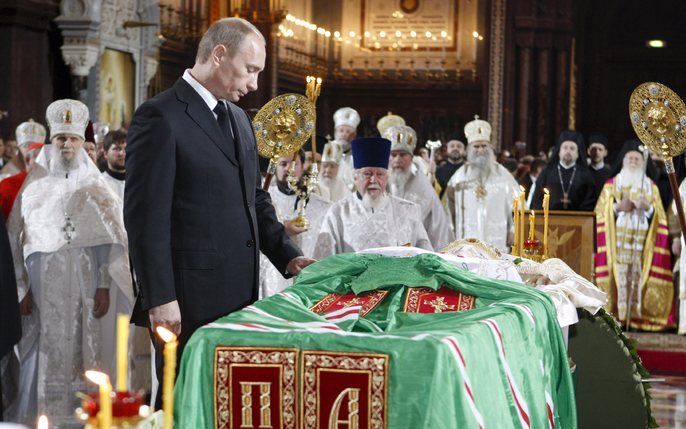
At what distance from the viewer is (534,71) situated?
60.6 ft

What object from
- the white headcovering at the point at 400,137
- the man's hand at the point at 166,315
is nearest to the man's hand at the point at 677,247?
the white headcovering at the point at 400,137

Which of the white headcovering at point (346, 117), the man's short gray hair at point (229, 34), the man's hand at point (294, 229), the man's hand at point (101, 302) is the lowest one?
the man's hand at point (101, 302)

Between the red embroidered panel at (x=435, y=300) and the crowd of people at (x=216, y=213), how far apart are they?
391 mm

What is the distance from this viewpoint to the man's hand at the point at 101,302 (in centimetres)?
712

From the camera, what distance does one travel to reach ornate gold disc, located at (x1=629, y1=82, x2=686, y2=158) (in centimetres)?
730

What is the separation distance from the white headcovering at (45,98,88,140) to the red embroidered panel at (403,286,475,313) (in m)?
3.16

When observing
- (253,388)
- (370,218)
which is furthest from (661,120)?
(253,388)

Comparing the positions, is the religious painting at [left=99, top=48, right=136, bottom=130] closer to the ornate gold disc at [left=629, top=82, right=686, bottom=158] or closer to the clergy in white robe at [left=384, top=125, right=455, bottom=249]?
the clergy in white robe at [left=384, top=125, right=455, bottom=249]

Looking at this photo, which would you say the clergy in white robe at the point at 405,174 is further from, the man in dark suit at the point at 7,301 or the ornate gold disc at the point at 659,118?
the man in dark suit at the point at 7,301

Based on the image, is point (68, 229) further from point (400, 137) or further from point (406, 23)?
point (406, 23)

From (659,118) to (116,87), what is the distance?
9682 millimetres

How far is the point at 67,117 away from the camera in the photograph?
7.00 m

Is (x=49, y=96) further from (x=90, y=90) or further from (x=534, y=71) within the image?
(x=534, y=71)

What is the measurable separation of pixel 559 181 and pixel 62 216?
604cm
